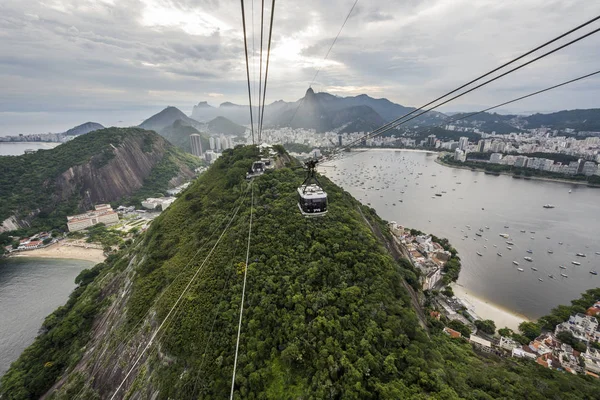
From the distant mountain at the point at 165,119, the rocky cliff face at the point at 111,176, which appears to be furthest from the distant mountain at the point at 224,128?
the rocky cliff face at the point at 111,176

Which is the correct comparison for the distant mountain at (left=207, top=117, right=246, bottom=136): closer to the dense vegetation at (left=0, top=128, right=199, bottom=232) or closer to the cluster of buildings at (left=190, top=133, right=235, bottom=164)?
the cluster of buildings at (left=190, top=133, right=235, bottom=164)

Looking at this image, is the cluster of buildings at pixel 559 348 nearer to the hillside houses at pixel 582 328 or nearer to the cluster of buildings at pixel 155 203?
the hillside houses at pixel 582 328

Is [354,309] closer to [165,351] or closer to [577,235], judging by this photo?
[165,351]

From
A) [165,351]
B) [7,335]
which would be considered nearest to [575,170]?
[165,351]

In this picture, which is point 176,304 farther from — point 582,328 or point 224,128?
point 224,128

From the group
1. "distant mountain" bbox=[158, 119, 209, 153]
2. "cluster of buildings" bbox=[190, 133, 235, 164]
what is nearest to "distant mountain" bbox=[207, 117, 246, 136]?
"distant mountain" bbox=[158, 119, 209, 153]
